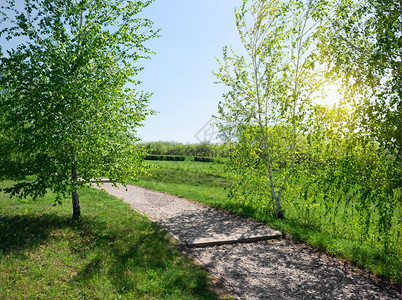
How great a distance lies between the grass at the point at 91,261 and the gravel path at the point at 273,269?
2.06 ft

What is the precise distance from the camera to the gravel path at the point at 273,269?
5254mm

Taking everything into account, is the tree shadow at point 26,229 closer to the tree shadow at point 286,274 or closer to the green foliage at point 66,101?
the green foliage at point 66,101

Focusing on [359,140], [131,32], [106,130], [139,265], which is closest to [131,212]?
[106,130]

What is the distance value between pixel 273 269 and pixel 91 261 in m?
4.22

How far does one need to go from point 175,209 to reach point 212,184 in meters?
11.5

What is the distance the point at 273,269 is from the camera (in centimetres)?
622

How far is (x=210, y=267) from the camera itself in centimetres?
618

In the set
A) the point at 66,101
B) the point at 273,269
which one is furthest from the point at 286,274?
the point at 66,101

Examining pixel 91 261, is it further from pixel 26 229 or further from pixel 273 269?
pixel 273 269

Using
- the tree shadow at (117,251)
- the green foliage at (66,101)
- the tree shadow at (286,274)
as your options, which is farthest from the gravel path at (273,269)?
the green foliage at (66,101)

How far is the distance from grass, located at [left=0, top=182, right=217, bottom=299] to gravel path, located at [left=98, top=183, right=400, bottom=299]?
0.63 m

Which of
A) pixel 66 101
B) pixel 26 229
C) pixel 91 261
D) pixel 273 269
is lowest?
pixel 273 269

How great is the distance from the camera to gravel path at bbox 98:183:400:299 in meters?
5.25

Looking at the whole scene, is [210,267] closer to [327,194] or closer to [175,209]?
[327,194]
